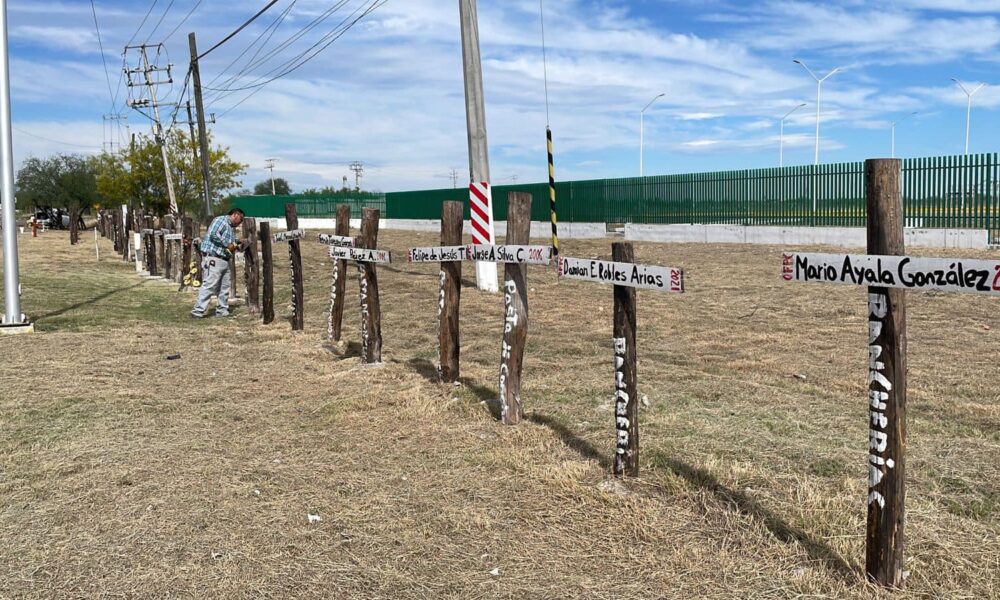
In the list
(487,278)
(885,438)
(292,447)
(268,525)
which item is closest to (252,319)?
(487,278)

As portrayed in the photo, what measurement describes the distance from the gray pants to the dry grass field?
3.43 meters

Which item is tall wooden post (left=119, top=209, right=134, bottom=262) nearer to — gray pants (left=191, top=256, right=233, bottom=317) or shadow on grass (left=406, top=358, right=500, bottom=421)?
gray pants (left=191, top=256, right=233, bottom=317)

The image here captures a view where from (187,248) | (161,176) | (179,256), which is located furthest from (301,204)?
(187,248)

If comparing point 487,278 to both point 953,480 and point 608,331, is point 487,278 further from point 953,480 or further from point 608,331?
point 953,480

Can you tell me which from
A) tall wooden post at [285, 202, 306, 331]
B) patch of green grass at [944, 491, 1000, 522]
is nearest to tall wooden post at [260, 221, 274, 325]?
tall wooden post at [285, 202, 306, 331]

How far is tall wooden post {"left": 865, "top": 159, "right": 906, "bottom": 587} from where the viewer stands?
3.85 metres

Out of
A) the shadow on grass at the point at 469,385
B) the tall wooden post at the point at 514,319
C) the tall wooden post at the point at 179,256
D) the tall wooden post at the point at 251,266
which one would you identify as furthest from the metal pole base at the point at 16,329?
the tall wooden post at the point at 514,319

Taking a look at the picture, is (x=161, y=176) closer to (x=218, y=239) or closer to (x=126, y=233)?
(x=126, y=233)

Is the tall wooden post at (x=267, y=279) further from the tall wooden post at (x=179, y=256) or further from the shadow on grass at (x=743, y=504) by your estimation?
the shadow on grass at (x=743, y=504)

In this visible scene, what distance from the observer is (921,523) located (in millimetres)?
4582

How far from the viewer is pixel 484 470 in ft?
19.3

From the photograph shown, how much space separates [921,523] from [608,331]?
6.89 meters

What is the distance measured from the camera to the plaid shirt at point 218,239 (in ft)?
47.8

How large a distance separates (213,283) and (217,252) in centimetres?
52
